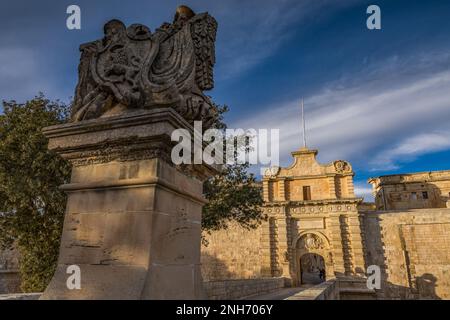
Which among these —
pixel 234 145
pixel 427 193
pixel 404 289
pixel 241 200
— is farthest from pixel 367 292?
pixel 427 193

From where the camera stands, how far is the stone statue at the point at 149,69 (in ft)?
7.61

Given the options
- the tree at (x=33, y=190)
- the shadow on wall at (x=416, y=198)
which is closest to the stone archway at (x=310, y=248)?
the shadow on wall at (x=416, y=198)

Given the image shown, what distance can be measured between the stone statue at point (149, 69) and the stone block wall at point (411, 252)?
23.9m

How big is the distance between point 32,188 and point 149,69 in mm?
8823

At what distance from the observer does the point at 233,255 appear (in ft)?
82.5

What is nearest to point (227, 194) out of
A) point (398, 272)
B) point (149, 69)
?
point (149, 69)

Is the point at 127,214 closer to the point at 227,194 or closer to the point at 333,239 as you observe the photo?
the point at 227,194

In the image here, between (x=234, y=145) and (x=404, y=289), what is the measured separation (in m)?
18.1

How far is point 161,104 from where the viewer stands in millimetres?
2289

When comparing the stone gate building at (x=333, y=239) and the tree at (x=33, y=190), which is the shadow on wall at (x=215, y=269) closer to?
the stone gate building at (x=333, y=239)

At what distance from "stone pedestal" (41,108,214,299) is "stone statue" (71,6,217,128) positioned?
0.64 feet

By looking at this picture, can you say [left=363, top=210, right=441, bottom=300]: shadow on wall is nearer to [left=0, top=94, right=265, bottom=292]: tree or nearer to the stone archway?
the stone archway

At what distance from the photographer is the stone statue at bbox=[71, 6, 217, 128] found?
2318 mm

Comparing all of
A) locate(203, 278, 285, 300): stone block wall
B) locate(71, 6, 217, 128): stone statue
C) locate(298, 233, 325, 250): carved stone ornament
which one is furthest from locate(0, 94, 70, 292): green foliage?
locate(298, 233, 325, 250): carved stone ornament
